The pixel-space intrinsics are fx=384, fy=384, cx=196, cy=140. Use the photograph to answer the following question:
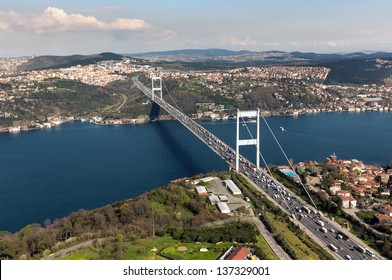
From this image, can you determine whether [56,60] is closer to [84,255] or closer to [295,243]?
[84,255]

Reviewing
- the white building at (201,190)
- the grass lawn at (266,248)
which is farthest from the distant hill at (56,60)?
the grass lawn at (266,248)

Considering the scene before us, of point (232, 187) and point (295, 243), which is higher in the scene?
point (232, 187)

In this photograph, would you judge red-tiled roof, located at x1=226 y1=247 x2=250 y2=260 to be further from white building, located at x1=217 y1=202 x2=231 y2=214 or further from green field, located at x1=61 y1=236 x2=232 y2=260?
white building, located at x1=217 y1=202 x2=231 y2=214

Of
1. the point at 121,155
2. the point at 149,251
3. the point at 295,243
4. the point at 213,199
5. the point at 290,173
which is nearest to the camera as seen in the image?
the point at 149,251

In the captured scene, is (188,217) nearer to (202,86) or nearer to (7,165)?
(7,165)

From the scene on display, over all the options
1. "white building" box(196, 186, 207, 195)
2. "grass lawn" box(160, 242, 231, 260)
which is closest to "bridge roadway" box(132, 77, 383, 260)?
"white building" box(196, 186, 207, 195)

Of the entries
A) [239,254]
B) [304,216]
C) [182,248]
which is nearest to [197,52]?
[304,216]

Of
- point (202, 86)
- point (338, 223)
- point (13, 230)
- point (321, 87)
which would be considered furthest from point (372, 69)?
point (13, 230)
